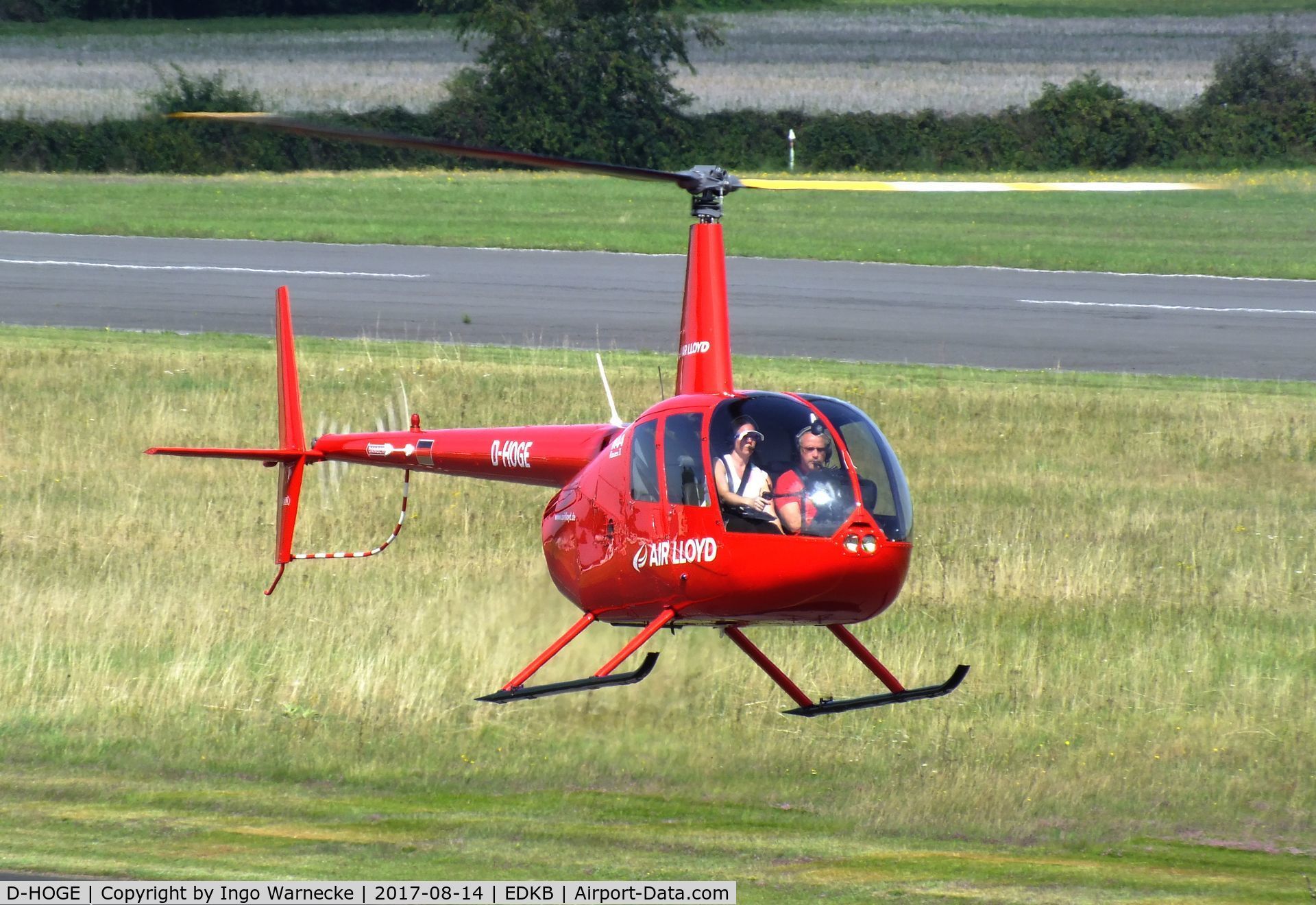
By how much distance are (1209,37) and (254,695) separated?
7264 centimetres

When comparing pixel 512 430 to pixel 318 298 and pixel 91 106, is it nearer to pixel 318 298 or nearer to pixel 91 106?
pixel 318 298

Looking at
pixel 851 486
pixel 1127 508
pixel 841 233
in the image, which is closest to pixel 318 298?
pixel 841 233

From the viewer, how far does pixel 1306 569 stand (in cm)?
1511

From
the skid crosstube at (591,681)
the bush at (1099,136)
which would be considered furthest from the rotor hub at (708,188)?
the bush at (1099,136)

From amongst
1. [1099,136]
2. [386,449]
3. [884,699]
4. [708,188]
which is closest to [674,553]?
[884,699]

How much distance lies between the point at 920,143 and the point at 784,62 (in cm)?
2389

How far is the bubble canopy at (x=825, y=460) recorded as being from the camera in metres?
8.66

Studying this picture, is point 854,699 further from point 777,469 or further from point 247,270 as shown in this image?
point 247,270

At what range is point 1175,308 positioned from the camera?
2744cm

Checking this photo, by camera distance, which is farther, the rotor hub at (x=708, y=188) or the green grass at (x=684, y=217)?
the green grass at (x=684, y=217)

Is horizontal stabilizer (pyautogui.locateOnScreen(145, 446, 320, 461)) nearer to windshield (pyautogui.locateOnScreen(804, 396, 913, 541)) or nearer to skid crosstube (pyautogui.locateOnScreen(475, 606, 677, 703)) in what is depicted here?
skid crosstube (pyautogui.locateOnScreen(475, 606, 677, 703))

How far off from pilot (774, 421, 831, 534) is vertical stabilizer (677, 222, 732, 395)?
1.83 metres

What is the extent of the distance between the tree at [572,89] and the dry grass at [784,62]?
532 centimetres

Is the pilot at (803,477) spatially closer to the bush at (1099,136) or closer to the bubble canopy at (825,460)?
the bubble canopy at (825,460)
